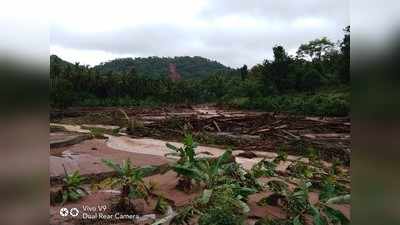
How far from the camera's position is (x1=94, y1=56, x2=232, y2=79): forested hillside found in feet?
9.93

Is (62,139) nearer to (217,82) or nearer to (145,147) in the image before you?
(145,147)

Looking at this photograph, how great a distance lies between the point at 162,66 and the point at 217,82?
34 centimetres

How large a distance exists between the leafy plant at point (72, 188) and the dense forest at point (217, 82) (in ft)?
1.36

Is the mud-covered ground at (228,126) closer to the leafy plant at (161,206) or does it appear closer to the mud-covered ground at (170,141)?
the mud-covered ground at (170,141)

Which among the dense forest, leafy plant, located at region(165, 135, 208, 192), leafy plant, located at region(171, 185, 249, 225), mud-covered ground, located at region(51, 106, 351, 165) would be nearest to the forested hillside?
the dense forest

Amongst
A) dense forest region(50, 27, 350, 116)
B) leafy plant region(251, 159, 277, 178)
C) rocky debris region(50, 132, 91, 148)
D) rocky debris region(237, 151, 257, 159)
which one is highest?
dense forest region(50, 27, 350, 116)

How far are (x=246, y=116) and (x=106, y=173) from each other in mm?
901

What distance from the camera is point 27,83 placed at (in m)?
2.56

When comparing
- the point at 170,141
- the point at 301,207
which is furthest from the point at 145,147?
the point at 301,207

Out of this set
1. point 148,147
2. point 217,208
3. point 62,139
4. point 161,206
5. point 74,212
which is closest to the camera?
point 217,208

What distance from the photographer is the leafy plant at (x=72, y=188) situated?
9.68 feet

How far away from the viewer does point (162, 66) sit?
3.09 meters

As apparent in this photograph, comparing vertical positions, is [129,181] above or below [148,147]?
below

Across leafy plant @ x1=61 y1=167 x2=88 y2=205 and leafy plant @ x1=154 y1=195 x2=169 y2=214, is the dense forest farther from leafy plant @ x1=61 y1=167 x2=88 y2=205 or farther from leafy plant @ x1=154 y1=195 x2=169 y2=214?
leafy plant @ x1=154 y1=195 x2=169 y2=214
